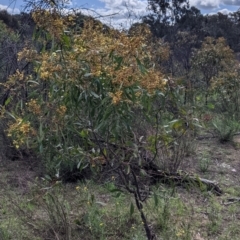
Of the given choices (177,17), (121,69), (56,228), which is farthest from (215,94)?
(177,17)

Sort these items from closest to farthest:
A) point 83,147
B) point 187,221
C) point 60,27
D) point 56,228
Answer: point 60,27 → point 83,147 → point 56,228 → point 187,221

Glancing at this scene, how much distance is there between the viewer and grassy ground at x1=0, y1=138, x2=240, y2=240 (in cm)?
366

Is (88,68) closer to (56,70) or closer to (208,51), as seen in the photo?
(56,70)

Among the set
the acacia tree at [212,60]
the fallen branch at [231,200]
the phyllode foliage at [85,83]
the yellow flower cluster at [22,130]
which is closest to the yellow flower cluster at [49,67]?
the phyllode foliage at [85,83]

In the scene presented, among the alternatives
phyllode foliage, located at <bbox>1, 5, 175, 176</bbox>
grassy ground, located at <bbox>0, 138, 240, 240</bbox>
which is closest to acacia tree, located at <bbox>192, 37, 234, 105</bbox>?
grassy ground, located at <bbox>0, 138, 240, 240</bbox>

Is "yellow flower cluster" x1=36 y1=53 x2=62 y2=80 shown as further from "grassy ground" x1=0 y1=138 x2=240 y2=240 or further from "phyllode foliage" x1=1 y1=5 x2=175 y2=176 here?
"grassy ground" x1=0 y1=138 x2=240 y2=240

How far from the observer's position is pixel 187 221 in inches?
161

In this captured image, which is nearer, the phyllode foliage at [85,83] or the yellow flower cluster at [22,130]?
the phyllode foliage at [85,83]

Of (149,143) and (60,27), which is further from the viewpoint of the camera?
(149,143)

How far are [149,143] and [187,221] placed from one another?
1.24 m

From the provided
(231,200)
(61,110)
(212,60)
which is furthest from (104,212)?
(212,60)

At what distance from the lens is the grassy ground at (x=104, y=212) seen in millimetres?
3660

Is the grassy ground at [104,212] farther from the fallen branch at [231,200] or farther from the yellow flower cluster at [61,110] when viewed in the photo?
the yellow flower cluster at [61,110]

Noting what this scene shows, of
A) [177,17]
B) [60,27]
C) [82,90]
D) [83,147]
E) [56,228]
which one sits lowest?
[56,228]
